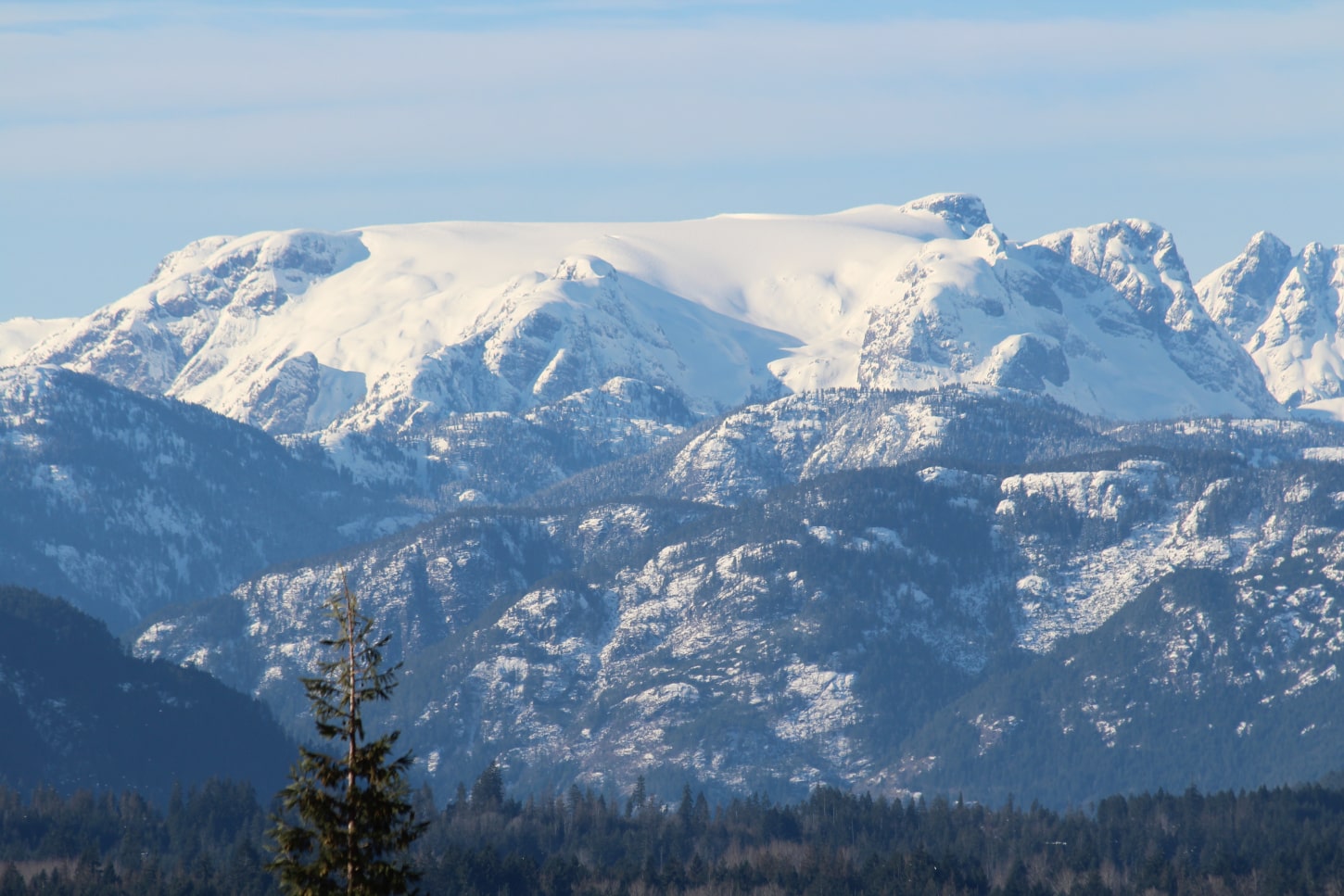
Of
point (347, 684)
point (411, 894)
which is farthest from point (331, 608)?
point (411, 894)

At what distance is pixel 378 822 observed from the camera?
90.8 metres

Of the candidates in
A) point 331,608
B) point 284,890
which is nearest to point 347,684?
point 331,608

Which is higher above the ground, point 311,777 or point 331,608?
point 331,608

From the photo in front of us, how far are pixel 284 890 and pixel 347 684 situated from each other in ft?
37.4

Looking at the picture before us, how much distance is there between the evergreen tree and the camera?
3524 inches

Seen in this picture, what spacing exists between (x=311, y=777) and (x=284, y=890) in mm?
8790

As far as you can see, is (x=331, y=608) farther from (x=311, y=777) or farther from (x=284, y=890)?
(x=284, y=890)

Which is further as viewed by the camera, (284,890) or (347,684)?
(284,890)

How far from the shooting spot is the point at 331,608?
91125mm

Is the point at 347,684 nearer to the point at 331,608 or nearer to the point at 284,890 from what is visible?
the point at 331,608

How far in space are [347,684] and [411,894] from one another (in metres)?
8.36

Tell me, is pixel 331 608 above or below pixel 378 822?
above

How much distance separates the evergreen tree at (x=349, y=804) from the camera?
89.5 meters

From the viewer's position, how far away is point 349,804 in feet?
298
